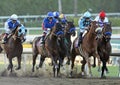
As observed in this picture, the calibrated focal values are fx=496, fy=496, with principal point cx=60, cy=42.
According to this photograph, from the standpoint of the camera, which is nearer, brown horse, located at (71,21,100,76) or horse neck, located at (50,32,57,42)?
brown horse, located at (71,21,100,76)

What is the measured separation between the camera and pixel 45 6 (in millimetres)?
40188

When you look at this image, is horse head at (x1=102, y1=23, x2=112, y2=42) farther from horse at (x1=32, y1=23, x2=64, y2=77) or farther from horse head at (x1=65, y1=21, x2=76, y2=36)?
horse head at (x1=65, y1=21, x2=76, y2=36)

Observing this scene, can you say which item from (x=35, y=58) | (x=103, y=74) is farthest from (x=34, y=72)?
(x=103, y=74)

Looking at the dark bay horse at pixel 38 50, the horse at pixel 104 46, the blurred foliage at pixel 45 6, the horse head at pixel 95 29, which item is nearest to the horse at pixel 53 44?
the dark bay horse at pixel 38 50

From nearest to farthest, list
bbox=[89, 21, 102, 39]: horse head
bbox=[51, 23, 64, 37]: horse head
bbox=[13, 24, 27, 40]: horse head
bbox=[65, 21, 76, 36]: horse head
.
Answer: bbox=[89, 21, 102, 39]: horse head
bbox=[51, 23, 64, 37]: horse head
bbox=[13, 24, 27, 40]: horse head
bbox=[65, 21, 76, 36]: horse head

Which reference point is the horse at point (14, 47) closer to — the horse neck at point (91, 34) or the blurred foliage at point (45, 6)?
the horse neck at point (91, 34)

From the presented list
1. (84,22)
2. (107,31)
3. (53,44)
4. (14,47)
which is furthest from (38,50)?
(107,31)

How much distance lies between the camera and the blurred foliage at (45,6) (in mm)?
39156

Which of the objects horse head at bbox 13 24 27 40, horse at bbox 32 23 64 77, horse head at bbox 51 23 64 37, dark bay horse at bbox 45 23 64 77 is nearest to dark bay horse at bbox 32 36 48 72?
horse at bbox 32 23 64 77

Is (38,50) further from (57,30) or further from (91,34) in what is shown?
(91,34)

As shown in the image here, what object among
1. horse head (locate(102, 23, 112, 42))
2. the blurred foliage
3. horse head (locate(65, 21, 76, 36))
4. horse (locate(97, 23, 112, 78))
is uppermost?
the blurred foliage

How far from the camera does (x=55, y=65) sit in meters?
15.3

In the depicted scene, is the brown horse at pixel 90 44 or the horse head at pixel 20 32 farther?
the horse head at pixel 20 32

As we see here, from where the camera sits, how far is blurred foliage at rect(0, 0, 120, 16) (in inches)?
1542
